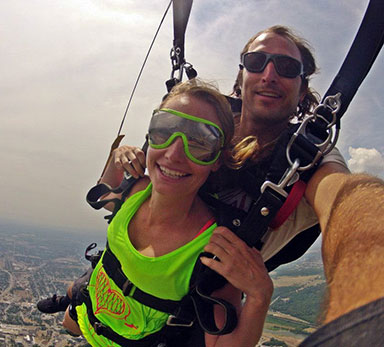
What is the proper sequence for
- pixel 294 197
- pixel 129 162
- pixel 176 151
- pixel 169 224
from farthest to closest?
1. pixel 129 162
2. pixel 169 224
3. pixel 176 151
4. pixel 294 197

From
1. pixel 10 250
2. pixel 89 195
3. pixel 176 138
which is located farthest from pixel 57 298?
pixel 10 250

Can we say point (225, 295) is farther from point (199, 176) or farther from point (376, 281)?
point (376, 281)

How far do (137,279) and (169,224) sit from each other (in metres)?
0.32

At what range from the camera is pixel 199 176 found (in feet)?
5.33

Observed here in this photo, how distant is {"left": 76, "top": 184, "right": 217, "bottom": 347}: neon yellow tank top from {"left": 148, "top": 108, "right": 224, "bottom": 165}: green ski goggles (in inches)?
13.1

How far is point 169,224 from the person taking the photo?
5.67 feet

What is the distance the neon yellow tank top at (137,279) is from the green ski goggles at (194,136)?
0.33m

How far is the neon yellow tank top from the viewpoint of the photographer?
1507mm

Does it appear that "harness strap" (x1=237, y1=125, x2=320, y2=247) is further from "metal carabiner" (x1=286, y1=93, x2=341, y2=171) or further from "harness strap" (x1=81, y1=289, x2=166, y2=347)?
"harness strap" (x1=81, y1=289, x2=166, y2=347)

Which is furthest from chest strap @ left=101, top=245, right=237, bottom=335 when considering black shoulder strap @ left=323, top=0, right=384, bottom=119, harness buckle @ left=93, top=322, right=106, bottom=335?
black shoulder strap @ left=323, top=0, right=384, bottom=119

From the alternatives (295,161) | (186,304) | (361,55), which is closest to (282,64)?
(361,55)

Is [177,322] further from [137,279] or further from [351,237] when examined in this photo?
[351,237]

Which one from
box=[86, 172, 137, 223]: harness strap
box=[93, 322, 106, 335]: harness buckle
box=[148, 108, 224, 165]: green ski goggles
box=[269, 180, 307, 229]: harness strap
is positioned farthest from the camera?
box=[86, 172, 137, 223]: harness strap

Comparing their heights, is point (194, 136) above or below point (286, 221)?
above
